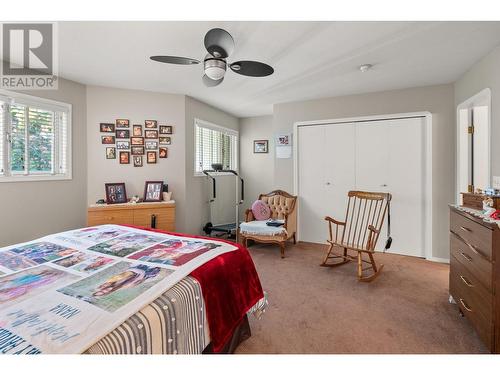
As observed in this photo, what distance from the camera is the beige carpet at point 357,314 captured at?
179 centimetres

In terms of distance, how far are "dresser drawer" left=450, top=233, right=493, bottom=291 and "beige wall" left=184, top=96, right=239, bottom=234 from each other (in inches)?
137

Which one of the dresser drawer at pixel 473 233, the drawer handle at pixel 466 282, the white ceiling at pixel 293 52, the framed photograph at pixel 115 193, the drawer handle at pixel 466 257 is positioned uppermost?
the white ceiling at pixel 293 52

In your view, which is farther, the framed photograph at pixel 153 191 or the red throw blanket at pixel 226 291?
the framed photograph at pixel 153 191

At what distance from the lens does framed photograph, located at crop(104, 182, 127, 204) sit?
3604mm

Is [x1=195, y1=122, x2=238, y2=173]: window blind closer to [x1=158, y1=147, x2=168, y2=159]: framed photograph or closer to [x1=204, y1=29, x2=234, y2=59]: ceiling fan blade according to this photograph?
[x1=158, y1=147, x2=168, y2=159]: framed photograph

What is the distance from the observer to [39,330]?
86cm

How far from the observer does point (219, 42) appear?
189 centimetres

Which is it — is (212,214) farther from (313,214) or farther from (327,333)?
(327,333)

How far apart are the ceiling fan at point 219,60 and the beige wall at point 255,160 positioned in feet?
11.2

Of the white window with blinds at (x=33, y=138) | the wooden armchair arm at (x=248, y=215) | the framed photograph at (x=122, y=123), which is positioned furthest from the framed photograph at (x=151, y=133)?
the wooden armchair arm at (x=248, y=215)

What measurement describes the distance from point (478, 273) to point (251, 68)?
7.54 ft

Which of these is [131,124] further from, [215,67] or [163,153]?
[215,67]

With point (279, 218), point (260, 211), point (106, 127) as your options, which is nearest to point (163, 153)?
point (106, 127)

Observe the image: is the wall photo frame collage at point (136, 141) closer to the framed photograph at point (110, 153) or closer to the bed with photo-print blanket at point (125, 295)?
the framed photograph at point (110, 153)
